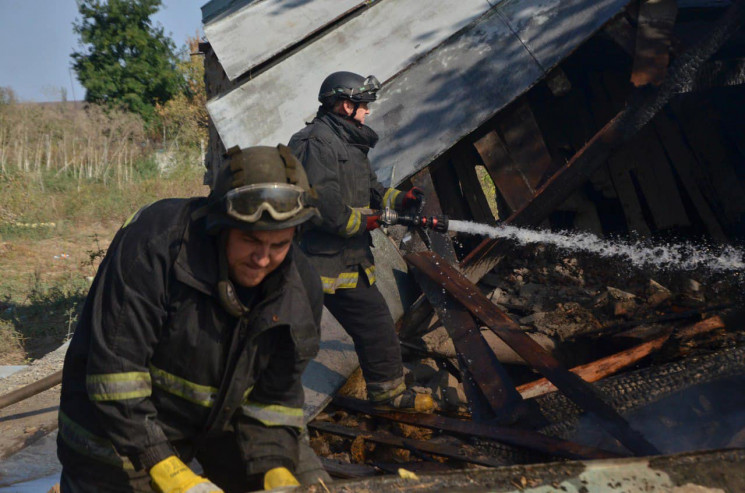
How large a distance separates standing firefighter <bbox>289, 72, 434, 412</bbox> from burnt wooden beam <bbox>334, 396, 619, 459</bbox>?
13 centimetres

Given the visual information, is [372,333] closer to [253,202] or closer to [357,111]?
[357,111]

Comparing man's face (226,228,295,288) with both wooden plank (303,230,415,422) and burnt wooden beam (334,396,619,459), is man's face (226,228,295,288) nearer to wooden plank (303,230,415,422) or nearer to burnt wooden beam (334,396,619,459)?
burnt wooden beam (334,396,619,459)

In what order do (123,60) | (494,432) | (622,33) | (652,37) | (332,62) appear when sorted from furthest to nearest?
(123,60), (332,62), (622,33), (652,37), (494,432)

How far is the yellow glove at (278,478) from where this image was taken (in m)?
1.94

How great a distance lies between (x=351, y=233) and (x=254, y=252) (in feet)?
7.23

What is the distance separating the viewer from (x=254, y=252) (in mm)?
1776

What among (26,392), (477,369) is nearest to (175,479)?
(477,369)

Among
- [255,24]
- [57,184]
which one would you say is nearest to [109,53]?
[57,184]

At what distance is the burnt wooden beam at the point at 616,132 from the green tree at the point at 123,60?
17060 millimetres

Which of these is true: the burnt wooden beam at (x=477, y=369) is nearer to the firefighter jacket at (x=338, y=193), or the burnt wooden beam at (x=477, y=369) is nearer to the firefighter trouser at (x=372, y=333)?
the firefighter trouser at (x=372, y=333)

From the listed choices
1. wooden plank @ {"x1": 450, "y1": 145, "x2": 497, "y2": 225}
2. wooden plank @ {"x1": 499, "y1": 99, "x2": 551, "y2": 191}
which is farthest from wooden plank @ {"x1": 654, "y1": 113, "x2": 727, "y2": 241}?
wooden plank @ {"x1": 450, "y1": 145, "x2": 497, "y2": 225}

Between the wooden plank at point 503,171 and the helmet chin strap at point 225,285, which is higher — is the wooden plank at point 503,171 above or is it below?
below

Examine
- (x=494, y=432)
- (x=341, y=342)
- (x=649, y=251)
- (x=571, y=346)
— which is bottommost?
(x=649, y=251)

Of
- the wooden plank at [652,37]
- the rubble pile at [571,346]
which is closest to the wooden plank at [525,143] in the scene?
the wooden plank at [652,37]
